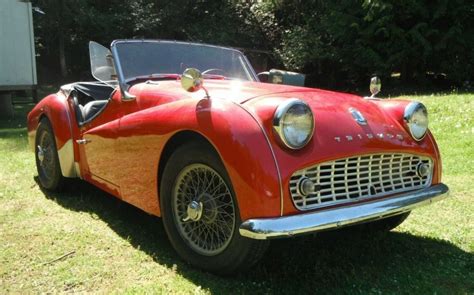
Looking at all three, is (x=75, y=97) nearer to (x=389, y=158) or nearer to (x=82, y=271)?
(x=82, y=271)

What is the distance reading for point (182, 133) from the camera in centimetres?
283

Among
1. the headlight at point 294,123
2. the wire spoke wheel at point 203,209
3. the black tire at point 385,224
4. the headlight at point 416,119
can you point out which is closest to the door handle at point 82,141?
the wire spoke wheel at point 203,209

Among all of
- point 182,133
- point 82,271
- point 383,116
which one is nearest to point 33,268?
point 82,271

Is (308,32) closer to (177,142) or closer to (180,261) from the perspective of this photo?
(177,142)

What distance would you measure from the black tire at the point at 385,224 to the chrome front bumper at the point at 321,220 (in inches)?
28.4

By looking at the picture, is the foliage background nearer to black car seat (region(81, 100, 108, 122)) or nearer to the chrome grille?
black car seat (region(81, 100, 108, 122))

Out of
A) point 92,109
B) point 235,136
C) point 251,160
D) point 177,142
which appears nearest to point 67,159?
point 92,109

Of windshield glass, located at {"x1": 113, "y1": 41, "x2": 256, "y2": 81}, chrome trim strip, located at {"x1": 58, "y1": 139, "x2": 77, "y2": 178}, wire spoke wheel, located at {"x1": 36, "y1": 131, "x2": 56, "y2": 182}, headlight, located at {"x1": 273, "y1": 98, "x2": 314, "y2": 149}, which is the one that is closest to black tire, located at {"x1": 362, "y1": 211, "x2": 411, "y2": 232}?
headlight, located at {"x1": 273, "y1": 98, "x2": 314, "y2": 149}

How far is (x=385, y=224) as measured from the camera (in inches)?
136

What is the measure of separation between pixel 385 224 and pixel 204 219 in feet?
4.76

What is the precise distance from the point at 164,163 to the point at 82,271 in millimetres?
808

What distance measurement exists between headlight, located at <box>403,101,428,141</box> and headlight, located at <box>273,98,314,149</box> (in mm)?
840

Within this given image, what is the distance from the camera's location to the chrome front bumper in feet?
7.42

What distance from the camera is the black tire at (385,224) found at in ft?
11.1
